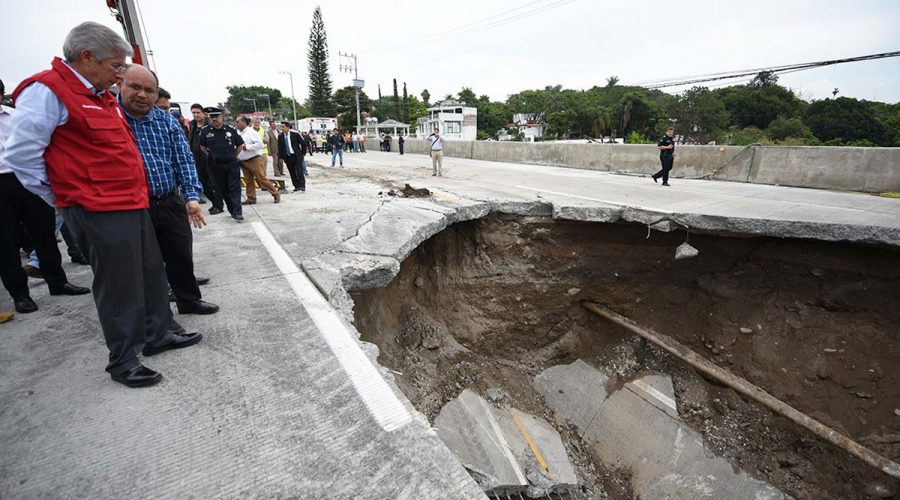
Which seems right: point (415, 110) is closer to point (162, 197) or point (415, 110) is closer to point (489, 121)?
point (489, 121)

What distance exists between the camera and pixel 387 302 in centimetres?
550

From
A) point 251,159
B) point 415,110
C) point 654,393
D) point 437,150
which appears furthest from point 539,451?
point 415,110

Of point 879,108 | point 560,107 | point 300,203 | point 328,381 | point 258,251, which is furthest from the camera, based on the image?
point 560,107

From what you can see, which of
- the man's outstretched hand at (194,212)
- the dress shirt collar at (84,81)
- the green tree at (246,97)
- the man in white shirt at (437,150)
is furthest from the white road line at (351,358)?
the green tree at (246,97)

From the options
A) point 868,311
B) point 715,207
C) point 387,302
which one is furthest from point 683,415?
point 387,302

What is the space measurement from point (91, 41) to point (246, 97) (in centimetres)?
13206

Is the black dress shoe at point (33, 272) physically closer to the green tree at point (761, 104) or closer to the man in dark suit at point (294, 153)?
the man in dark suit at point (294, 153)

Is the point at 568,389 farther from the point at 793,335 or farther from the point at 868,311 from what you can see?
the point at 868,311

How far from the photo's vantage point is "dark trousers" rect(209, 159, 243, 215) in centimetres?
595

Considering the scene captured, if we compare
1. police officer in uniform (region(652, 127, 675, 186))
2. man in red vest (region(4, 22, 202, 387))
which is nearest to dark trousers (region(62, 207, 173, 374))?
man in red vest (region(4, 22, 202, 387))

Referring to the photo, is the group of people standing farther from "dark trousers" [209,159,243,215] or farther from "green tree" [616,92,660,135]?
"green tree" [616,92,660,135]

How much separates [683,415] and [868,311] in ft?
8.83

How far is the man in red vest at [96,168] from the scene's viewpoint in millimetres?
1890

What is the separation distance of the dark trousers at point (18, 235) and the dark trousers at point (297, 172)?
5.82 meters
